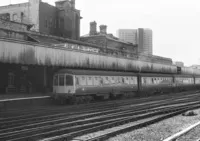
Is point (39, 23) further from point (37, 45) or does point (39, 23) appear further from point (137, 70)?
point (37, 45)

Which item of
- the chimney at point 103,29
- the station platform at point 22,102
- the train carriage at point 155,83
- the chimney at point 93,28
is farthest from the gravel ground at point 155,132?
the chimney at point 103,29

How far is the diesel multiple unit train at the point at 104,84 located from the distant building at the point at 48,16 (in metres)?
18.4

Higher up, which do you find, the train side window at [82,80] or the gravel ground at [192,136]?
the train side window at [82,80]

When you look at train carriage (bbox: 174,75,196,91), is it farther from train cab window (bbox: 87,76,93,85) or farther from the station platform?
the station platform

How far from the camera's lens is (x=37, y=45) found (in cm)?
2109

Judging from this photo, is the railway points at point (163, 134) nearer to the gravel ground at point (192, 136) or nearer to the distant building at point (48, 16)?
the gravel ground at point (192, 136)

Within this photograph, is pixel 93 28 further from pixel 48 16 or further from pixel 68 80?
pixel 68 80

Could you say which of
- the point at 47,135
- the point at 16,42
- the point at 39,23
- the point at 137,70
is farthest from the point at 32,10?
the point at 47,135

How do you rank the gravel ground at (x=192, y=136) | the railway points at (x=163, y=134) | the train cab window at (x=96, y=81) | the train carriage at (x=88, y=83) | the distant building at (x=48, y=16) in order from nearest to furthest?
the gravel ground at (x=192, y=136) < the railway points at (x=163, y=134) < the train carriage at (x=88, y=83) < the train cab window at (x=96, y=81) < the distant building at (x=48, y=16)

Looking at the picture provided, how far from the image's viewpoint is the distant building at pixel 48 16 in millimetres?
43250

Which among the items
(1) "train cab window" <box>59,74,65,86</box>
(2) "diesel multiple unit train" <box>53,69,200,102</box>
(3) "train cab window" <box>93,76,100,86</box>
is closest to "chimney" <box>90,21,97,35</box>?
(2) "diesel multiple unit train" <box>53,69,200,102</box>

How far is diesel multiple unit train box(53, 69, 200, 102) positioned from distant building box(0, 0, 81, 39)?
18440 mm

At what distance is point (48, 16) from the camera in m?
45.6

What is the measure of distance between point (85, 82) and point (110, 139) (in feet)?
45.6
